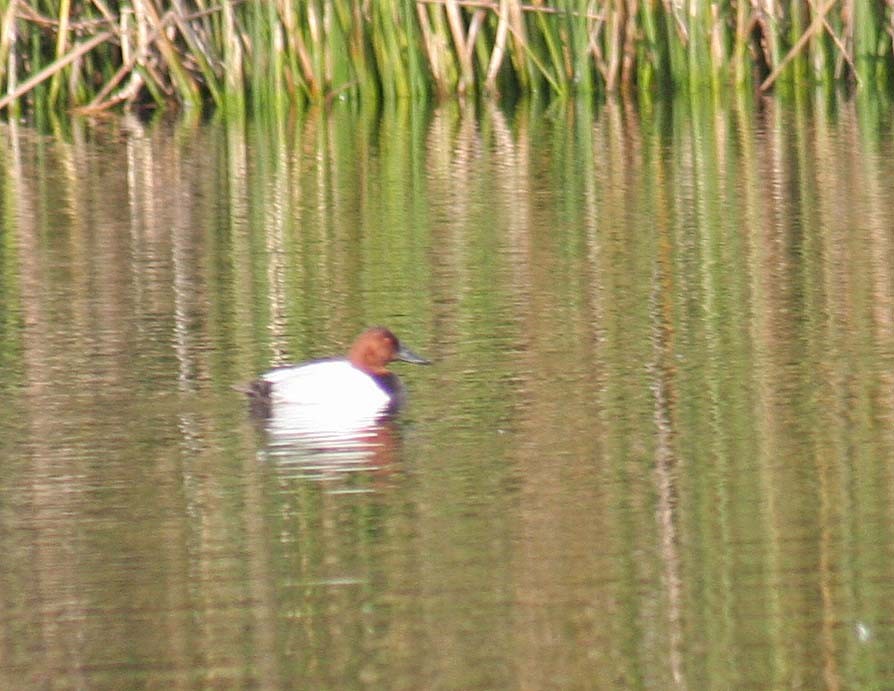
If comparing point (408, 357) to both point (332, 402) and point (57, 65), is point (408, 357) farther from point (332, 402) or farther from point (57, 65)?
point (57, 65)

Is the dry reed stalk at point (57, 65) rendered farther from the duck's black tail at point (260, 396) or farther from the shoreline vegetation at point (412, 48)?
the duck's black tail at point (260, 396)

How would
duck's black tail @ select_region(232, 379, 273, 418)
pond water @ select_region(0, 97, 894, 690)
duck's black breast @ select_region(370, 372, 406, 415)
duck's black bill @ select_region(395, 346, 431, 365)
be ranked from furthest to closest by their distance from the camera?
duck's black bill @ select_region(395, 346, 431, 365) → duck's black breast @ select_region(370, 372, 406, 415) → duck's black tail @ select_region(232, 379, 273, 418) → pond water @ select_region(0, 97, 894, 690)

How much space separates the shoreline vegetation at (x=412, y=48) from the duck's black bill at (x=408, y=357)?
1032cm

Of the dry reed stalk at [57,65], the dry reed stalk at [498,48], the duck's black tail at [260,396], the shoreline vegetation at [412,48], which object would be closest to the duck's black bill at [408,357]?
the duck's black tail at [260,396]

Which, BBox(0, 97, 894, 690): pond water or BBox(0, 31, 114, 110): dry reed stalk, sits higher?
BBox(0, 31, 114, 110): dry reed stalk

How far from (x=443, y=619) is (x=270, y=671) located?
1.70 feet

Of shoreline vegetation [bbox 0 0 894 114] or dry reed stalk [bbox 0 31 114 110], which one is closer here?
dry reed stalk [bbox 0 31 114 110]

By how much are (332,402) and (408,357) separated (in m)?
0.43

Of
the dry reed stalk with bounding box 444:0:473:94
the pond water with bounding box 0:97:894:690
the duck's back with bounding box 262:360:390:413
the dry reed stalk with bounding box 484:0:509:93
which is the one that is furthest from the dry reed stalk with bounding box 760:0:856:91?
the duck's back with bounding box 262:360:390:413

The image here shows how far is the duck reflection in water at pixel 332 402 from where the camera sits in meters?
7.85

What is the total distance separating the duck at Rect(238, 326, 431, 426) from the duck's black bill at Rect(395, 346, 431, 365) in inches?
3.1

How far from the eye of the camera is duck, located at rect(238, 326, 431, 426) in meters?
8.11

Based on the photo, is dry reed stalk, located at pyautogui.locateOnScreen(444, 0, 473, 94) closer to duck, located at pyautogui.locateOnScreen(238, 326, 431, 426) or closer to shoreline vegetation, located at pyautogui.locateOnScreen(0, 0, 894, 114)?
shoreline vegetation, located at pyautogui.locateOnScreen(0, 0, 894, 114)

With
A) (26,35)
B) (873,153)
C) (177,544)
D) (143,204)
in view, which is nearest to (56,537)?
(177,544)
